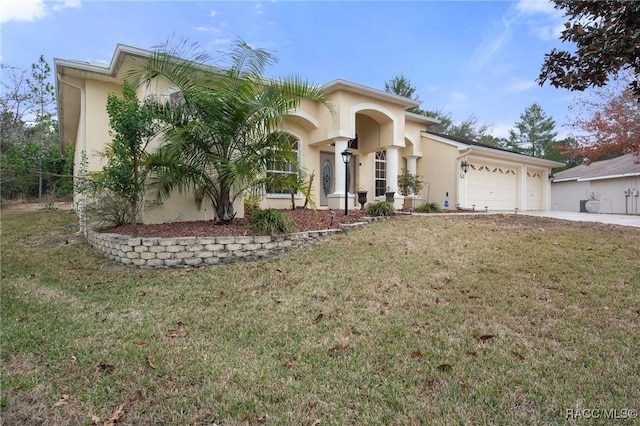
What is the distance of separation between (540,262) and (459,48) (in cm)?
696

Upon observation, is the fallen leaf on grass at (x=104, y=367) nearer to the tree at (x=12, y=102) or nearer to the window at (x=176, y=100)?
the window at (x=176, y=100)

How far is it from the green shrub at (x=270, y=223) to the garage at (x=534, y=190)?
14822mm

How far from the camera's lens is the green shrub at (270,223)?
7.24 metres

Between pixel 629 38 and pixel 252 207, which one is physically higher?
pixel 629 38

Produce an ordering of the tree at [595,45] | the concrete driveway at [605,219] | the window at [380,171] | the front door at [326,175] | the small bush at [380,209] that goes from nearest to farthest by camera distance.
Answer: the tree at [595,45] < the small bush at [380,209] < the concrete driveway at [605,219] < the front door at [326,175] < the window at [380,171]

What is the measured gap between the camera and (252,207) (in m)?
9.13

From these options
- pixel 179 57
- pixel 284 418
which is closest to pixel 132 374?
pixel 284 418

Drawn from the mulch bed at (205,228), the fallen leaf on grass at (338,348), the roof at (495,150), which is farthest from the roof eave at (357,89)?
the fallen leaf on grass at (338,348)

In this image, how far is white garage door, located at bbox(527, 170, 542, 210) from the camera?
17.5 metres

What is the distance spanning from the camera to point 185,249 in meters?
6.39

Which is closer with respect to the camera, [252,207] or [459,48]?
[252,207]

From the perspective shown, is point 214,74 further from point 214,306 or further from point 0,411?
point 0,411

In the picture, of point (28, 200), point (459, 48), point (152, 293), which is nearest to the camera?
point (152, 293)

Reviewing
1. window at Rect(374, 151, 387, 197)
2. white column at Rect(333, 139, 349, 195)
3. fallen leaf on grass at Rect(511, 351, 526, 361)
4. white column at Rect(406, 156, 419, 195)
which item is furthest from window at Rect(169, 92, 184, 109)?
white column at Rect(406, 156, 419, 195)
